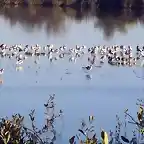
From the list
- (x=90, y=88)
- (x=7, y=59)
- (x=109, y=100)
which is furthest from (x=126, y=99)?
(x=7, y=59)

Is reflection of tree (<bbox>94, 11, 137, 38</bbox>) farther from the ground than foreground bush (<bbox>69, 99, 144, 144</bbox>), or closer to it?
farther from the ground

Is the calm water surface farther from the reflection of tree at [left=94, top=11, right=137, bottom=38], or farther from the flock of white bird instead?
the reflection of tree at [left=94, top=11, right=137, bottom=38]

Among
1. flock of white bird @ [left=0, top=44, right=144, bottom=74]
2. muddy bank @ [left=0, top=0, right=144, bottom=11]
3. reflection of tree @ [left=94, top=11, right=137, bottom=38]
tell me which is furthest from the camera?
muddy bank @ [left=0, top=0, right=144, bottom=11]

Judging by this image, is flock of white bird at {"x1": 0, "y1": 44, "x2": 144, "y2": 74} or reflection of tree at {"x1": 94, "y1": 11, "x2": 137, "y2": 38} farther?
reflection of tree at {"x1": 94, "y1": 11, "x2": 137, "y2": 38}

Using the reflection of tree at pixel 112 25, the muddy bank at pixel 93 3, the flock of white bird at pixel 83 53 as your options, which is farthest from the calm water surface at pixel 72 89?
the muddy bank at pixel 93 3

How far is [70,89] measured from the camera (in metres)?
5.81

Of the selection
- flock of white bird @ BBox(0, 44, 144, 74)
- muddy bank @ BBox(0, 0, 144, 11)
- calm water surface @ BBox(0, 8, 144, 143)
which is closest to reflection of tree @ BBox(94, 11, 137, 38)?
calm water surface @ BBox(0, 8, 144, 143)

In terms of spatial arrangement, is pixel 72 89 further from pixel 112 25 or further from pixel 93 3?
pixel 93 3

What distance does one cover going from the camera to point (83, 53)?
8273 mm

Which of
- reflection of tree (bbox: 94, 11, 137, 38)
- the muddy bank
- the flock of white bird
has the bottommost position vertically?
the flock of white bird

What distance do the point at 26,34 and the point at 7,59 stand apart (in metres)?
3.16

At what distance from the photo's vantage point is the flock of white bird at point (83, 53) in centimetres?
763

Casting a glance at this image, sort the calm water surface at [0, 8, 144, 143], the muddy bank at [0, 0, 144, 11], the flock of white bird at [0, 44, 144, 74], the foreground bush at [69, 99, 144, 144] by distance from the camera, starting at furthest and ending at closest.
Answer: the muddy bank at [0, 0, 144, 11] → the flock of white bird at [0, 44, 144, 74] → the calm water surface at [0, 8, 144, 143] → the foreground bush at [69, 99, 144, 144]

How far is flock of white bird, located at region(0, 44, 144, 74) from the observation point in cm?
763
